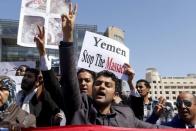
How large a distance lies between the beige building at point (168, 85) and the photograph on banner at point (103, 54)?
135 m

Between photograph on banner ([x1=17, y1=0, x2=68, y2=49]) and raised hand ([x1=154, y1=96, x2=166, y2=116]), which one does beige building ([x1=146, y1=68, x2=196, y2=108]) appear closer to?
photograph on banner ([x1=17, y1=0, x2=68, y2=49])

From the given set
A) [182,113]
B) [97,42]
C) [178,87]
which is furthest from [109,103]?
[178,87]

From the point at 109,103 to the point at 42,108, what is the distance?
1.20m

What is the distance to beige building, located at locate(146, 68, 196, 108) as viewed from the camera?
142000 mm

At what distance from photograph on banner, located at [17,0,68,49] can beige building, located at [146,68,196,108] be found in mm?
135625

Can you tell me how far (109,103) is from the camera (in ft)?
10.5

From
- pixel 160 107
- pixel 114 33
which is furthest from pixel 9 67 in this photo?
pixel 114 33

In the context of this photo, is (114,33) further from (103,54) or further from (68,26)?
(68,26)

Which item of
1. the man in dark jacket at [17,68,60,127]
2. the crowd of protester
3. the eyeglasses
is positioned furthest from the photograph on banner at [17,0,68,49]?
the eyeglasses

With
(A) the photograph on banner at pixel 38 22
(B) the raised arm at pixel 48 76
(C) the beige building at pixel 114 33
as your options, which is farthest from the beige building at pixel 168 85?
(B) the raised arm at pixel 48 76

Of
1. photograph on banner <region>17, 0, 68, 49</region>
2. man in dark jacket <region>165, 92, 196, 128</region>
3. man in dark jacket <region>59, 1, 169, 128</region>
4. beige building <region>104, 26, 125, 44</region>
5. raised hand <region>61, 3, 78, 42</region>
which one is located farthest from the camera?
beige building <region>104, 26, 125, 44</region>

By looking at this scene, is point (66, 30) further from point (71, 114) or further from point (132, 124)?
point (132, 124)

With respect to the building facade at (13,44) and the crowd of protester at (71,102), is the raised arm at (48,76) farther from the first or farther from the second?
the building facade at (13,44)

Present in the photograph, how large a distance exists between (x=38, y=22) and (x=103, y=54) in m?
1.11
